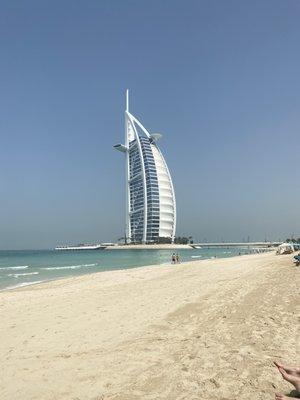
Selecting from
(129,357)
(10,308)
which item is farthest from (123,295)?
(129,357)

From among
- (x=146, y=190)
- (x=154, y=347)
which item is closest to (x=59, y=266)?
(x=154, y=347)

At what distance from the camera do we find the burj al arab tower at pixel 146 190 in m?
156

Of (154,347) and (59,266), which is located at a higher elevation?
(59,266)

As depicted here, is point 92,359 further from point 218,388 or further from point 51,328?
point 51,328

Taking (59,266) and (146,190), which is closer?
(59,266)

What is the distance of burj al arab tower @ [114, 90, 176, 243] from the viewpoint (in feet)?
511

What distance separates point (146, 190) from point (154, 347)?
147366 mm

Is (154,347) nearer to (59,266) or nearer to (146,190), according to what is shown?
(59,266)

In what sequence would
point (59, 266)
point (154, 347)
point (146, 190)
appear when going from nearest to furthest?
point (154, 347) < point (59, 266) < point (146, 190)

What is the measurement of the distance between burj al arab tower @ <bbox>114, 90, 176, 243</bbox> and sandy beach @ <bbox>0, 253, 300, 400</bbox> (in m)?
143

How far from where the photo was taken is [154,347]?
6.88m

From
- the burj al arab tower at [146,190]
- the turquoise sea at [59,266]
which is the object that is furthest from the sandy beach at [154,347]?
the burj al arab tower at [146,190]

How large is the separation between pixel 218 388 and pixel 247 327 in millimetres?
3006

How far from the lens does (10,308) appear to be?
497 inches
